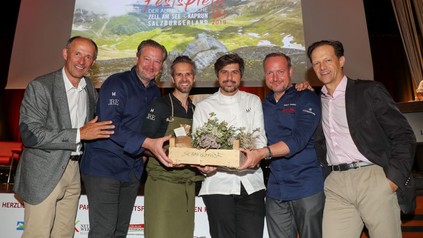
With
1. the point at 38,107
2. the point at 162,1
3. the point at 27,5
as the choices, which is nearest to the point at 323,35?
the point at 162,1

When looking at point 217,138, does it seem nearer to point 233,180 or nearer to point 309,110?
point 233,180

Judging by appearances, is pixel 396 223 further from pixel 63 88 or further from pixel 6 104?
pixel 6 104

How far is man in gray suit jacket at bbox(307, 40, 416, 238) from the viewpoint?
2201 mm

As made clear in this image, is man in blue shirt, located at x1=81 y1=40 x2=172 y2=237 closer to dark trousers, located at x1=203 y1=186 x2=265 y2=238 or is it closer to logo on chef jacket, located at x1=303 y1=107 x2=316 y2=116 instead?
dark trousers, located at x1=203 y1=186 x2=265 y2=238

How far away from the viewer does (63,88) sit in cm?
258

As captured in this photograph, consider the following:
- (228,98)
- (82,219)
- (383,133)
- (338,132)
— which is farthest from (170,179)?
(383,133)

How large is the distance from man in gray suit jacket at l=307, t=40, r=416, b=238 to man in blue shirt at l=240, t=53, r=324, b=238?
0.10 metres

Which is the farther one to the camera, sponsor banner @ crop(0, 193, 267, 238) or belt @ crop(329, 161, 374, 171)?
sponsor banner @ crop(0, 193, 267, 238)

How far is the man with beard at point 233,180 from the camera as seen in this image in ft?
7.79

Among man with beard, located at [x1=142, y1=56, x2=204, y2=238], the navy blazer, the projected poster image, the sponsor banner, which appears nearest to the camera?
the navy blazer

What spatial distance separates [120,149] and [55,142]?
18.5 inches

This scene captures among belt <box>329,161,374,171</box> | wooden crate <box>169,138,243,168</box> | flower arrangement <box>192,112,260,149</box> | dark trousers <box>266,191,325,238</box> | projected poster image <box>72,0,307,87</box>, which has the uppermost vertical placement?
projected poster image <box>72,0,307,87</box>

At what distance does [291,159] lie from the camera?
8.28ft

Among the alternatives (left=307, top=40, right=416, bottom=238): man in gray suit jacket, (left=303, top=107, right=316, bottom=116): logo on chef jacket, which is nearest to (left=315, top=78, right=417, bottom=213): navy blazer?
(left=307, top=40, right=416, bottom=238): man in gray suit jacket
